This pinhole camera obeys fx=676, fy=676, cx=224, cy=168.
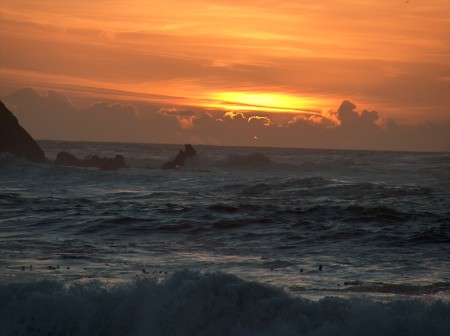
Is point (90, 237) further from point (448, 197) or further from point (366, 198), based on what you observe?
point (448, 197)

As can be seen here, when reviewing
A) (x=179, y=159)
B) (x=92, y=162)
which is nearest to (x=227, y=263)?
(x=92, y=162)

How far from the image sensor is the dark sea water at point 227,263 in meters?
10.6

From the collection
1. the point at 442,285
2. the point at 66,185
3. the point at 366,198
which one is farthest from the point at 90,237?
the point at 66,185

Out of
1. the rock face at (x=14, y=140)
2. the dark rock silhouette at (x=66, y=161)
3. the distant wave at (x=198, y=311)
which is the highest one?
the rock face at (x=14, y=140)

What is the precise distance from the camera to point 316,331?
10.0m

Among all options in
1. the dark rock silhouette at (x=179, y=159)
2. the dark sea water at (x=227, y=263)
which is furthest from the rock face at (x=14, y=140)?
the dark sea water at (x=227, y=263)

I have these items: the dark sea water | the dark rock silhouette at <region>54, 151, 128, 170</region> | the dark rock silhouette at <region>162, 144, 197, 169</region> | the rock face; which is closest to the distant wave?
the dark sea water

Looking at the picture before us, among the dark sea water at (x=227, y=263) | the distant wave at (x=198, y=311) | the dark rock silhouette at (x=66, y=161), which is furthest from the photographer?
the dark rock silhouette at (x=66, y=161)

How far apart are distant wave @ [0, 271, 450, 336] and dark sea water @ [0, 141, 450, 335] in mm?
19

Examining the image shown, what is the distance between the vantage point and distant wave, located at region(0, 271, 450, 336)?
399 inches

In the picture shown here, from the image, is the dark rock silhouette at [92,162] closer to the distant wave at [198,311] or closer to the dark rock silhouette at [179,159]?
the dark rock silhouette at [179,159]

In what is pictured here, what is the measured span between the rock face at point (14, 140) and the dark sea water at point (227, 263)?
92.7 feet

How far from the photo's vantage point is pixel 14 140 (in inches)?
2320

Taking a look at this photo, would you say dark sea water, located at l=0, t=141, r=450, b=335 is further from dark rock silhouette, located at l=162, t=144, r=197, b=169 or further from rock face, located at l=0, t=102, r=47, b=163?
dark rock silhouette, located at l=162, t=144, r=197, b=169
